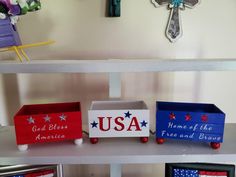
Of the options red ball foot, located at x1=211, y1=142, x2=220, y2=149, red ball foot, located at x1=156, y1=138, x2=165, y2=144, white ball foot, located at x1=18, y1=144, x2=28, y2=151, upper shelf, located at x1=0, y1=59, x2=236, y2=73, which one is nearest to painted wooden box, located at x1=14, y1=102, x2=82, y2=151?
white ball foot, located at x1=18, y1=144, x2=28, y2=151

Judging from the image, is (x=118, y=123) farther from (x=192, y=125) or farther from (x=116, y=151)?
(x=192, y=125)

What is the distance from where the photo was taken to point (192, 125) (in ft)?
2.08

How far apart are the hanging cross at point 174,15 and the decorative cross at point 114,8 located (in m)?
0.13

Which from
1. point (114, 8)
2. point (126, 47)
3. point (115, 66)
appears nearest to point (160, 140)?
point (115, 66)

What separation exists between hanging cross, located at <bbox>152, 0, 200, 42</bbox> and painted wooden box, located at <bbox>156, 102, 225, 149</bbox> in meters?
0.33

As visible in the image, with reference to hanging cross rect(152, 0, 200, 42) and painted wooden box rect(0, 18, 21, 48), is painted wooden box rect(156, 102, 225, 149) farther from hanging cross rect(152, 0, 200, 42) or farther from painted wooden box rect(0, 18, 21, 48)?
painted wooden box rect(0, 18, 21, 48)

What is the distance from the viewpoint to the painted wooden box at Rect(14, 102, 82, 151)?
0.62m

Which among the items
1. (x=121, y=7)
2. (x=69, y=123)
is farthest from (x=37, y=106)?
(x=121, y=7)

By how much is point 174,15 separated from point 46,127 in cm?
59

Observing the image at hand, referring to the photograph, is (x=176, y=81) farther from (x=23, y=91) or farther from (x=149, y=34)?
(x=23, y=91)

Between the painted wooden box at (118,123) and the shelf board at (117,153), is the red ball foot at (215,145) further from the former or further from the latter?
the painted wooden box at (118,123)

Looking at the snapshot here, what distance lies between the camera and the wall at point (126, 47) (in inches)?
32.9

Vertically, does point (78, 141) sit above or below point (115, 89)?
below

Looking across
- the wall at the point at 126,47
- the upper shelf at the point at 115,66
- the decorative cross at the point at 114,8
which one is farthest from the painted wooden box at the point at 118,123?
the decorative cross at the point at 114,8
